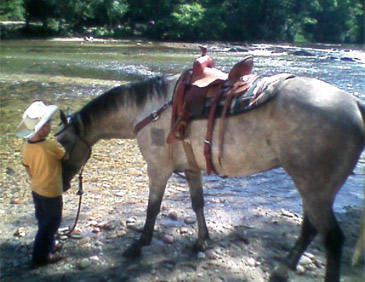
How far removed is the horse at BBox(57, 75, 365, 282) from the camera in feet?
10.4

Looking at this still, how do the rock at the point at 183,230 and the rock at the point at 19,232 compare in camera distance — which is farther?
the rock at the point at 183,230

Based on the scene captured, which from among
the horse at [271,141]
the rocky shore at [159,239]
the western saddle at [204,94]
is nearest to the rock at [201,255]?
the rocky shore at [159,239]

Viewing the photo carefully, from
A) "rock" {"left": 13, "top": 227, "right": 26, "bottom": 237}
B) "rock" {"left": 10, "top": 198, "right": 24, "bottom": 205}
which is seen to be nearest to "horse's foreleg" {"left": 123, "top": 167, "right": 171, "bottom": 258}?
"rock" {"left": 13, "top": 227, "right": 26, "bottom": 237}

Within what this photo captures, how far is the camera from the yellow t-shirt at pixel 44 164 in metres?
3.80

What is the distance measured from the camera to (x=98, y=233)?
15.3ft

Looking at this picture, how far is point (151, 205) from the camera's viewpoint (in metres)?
4.23

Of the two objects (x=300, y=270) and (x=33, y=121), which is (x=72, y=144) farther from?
(x=300, y=270)

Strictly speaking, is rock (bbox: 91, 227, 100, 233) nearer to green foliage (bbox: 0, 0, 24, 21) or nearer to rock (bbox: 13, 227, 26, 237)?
rock (bbox: 13, 227, 26, 237)

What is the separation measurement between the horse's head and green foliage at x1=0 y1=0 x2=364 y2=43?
42584mm

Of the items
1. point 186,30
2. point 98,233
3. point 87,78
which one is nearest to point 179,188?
point 98,233

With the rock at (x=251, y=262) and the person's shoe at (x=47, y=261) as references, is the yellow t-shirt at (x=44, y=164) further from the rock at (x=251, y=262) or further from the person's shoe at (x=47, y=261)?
the rock at (x=251, y=262)

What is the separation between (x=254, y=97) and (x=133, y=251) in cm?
195

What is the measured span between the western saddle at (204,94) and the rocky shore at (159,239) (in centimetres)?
98

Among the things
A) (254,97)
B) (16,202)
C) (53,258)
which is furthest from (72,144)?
(254,97)
